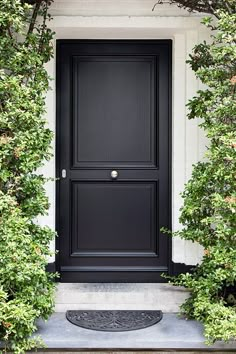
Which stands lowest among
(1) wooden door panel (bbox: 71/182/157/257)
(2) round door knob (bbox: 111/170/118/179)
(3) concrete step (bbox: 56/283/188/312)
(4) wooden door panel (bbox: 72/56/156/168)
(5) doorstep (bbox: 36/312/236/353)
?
(5) doorstep (bbox: 36/312/236/353)

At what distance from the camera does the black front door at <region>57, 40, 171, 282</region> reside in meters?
4.72

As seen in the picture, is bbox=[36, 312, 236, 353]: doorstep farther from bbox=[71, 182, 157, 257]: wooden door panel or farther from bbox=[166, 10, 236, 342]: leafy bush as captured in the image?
bbox=[71, 182, 157, 257]: wooden door panel

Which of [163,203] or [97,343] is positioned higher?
[163,203]

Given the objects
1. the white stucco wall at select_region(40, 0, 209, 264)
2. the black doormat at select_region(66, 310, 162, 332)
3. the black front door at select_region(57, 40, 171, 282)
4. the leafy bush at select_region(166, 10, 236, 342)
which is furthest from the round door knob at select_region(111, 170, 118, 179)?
the black doormat at select_region(66, 310, 162, 332)

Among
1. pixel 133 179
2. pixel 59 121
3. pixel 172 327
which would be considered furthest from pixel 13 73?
pixel 172 327

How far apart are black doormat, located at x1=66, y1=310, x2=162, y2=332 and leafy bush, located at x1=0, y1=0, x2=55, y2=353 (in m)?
0.38

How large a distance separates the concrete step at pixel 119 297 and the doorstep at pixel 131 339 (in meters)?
0.43

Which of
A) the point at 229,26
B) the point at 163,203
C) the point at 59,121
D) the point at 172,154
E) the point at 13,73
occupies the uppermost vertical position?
the point at 229,26

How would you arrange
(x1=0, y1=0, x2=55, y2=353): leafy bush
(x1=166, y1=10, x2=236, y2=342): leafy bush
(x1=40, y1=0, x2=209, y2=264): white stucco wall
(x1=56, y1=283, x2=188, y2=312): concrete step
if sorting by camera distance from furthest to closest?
1. (x1=40, y1=0, x2=209, y2=264): white stucco wall
2. (x1=56, y1=283, x2=188, y2=312): concrete step
3. (x1=166, y1=10, x2=236, y2=342): leafy bush
4. (x1=0, y1=0, x2=55, y2=353): leafy bush

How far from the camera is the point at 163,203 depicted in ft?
15.6

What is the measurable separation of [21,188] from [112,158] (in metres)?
1.31

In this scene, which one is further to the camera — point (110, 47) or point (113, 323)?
point (110, 47)

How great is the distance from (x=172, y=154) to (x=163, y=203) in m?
0.48

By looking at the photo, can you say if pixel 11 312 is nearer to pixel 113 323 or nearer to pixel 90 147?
pixel 113 323
